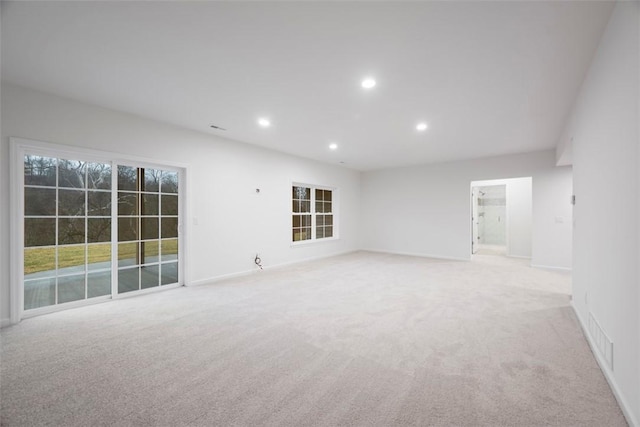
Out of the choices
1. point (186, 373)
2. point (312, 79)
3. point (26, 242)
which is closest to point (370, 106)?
point (312, 79)

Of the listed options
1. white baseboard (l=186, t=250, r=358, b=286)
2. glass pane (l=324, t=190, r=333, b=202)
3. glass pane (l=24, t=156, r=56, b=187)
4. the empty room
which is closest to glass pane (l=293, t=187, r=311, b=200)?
glass pane (l=324, t=190, r=333, b=202)

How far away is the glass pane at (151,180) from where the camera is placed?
3.91 metres

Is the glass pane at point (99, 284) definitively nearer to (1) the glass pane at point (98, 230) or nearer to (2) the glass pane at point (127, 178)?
(1) the glass pane at point (98, 230)

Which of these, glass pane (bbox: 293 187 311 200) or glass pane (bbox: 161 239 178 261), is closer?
glass pane (bbox: 161 239 178 261)

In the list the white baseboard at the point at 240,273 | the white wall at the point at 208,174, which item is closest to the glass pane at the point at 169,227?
the white wall at the point at 208,174

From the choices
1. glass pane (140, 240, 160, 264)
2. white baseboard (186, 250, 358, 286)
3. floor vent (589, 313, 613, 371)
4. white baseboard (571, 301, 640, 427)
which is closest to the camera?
white baseboard (571, 301, 640, 427)

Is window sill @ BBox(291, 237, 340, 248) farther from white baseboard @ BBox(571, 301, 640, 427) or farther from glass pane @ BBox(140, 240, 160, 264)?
→ white baseboard @ BBox(571, 301, 640, 427)

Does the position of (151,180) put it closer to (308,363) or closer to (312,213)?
(308,363)

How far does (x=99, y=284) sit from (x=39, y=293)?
0.55 m

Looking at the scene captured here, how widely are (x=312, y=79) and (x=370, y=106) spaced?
98 cm

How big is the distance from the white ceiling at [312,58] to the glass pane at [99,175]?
84 centimetres

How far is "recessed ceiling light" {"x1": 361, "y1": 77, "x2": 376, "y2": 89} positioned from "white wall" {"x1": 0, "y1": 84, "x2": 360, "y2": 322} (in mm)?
2998

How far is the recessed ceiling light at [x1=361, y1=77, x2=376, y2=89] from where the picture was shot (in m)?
2.67

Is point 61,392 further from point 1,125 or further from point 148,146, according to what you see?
point 148,146
